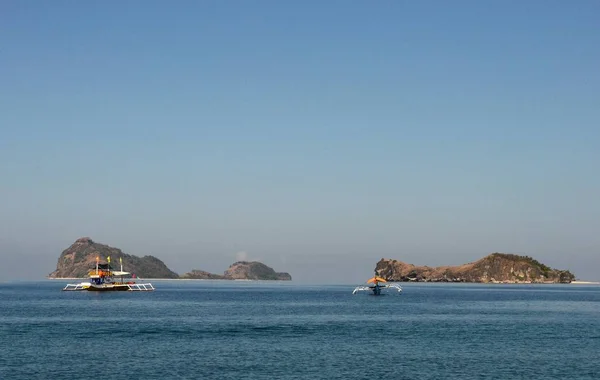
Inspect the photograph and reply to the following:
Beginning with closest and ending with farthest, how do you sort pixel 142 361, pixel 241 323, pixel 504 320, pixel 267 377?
pixel 267 377
pixel 142 361
pixel 241 323
pixel 504 320

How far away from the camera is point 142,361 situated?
270ft

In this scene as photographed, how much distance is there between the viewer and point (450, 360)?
8419cm

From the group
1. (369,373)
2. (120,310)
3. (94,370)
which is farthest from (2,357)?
(120,310)

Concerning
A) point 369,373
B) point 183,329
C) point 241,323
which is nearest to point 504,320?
point 241,323

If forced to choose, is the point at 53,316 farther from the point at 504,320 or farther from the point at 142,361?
the point at 504,320

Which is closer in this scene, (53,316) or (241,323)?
(241,323)

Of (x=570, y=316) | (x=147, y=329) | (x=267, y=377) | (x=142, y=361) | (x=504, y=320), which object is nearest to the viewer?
(x=267, y=377)

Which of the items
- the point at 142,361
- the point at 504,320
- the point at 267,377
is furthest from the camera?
the point at 504,320

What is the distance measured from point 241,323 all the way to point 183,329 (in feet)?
51.3

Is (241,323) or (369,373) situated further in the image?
(241,323)

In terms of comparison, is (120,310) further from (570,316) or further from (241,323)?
(570,316)

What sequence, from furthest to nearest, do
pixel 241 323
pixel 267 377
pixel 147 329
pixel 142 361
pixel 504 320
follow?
pixel 504 320 < pixel 241 323 < pixel 147 329 < pixel 142 361 < pixel 267 377

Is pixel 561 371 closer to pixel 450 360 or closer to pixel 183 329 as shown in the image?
pixel 450 360

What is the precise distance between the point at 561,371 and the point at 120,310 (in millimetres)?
114009
